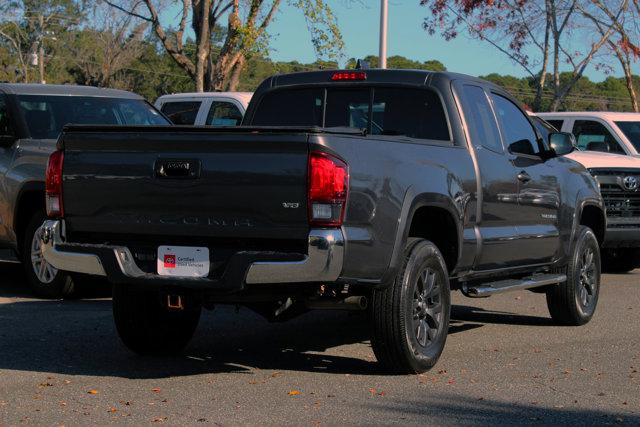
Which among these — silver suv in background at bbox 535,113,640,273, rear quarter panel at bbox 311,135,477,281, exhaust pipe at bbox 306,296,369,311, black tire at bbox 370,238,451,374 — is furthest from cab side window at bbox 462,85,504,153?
silver suv in background at bbox 535,113,640,273

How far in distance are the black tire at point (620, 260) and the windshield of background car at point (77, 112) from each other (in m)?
5.82

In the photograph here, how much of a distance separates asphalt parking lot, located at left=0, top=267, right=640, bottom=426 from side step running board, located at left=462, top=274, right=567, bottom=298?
442 mm

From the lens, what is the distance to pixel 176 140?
694 cm

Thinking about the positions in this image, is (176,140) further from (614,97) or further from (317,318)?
(614,97)

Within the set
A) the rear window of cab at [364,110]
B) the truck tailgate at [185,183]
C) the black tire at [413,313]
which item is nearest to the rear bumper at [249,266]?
the truck tailgate at [185,183]

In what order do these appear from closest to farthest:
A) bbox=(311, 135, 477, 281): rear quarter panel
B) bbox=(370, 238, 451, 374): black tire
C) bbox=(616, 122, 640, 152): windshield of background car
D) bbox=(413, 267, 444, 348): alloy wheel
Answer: bbox=(311, 135, 477, 281): rear quarter panel < bbox=(370, 238, 451, 374): black tire < bbox=(413, 267, 444, 348): alloy wheel < bbox=(616, 122, 640, 152): windshield of background car

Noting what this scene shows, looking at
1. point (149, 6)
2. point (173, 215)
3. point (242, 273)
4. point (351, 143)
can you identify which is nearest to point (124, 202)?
point (173, 215)

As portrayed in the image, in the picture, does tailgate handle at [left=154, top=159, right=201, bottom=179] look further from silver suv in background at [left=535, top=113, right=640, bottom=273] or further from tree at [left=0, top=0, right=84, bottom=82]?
tree at [left=0, top=0, right=84, bottom=82]

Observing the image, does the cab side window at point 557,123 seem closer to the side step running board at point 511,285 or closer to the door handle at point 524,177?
the side step running board at point 511,285

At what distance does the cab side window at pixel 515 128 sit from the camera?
9180 mm

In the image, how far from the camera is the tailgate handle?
688 centimetres

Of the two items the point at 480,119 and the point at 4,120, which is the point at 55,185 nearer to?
the point at 480,119

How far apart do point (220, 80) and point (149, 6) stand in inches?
73.6

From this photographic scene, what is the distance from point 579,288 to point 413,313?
2.98 m
